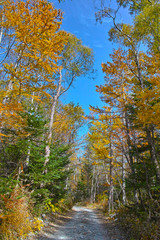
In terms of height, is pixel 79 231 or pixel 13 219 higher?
pixel 13 219

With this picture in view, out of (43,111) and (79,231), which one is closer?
(79,231)

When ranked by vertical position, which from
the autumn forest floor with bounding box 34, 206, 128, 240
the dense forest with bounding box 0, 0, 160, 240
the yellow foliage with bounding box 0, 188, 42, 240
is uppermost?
the dense forest with bounding box 0, 0, 160, 240

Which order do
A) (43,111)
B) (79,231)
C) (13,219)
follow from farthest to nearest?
(43,111) → (79,231) → (13,219)

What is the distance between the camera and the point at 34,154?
5520 mm

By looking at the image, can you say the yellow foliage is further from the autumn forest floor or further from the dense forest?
the autumn forest floor

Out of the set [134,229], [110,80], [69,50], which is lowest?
[134,229]

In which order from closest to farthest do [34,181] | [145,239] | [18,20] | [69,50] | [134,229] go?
[18,20], [145,239], [134,229], [34,181], [69,50]

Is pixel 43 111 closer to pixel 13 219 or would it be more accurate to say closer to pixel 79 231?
pixel 13 219

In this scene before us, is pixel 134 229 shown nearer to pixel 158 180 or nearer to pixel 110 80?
pixel 158 180

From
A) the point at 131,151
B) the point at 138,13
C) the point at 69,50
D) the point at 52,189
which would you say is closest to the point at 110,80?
the point at 138,13

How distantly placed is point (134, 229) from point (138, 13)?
816 cm

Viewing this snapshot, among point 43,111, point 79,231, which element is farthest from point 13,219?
point 43,111

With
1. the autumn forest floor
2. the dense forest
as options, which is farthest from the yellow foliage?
the autumn forest floor

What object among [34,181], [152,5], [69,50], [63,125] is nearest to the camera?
[34,181]
